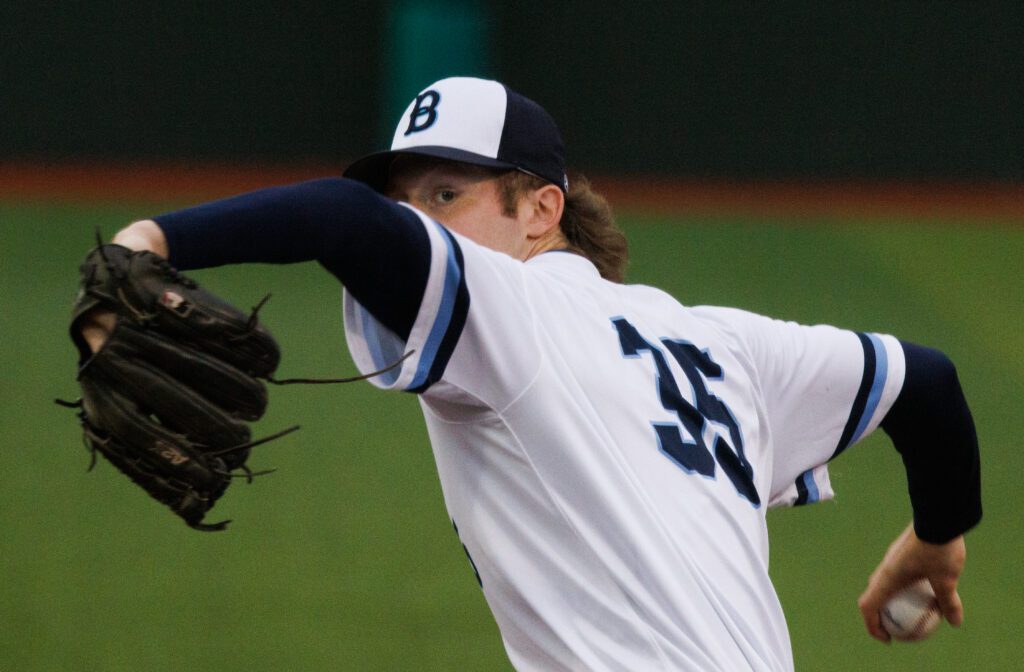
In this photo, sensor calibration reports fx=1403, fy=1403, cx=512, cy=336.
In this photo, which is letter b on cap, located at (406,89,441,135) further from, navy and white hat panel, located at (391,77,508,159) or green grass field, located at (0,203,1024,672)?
green grass field, located at (0,203,1024,672)

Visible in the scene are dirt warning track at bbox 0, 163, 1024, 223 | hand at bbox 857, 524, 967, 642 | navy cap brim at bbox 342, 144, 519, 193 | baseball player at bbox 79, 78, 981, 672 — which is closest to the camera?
baseball player at bbox 79, 78, 981, 672

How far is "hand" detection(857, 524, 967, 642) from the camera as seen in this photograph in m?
2.97

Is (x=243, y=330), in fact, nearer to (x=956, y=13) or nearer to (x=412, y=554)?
(x=412, y=554)

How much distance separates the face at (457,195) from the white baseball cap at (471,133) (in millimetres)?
37

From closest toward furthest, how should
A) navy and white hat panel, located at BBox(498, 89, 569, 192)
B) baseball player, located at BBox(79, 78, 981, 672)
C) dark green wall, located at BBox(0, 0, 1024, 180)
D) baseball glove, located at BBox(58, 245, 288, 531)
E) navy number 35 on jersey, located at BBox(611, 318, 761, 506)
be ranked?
baseball glove, located at BBox(58, 245, 288, 531) → baseball player, located at BBox(79, 78, 981, 672) → navy number 35 on jersey, located at BBox(611, 318, 761, 506) → navy and white hat panel, located at BBox(498, 89, 569, 192) → dark green wall, located at BBox(0, 0, 1024, 180)

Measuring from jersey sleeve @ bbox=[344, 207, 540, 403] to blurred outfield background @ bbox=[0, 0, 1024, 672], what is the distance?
260cm

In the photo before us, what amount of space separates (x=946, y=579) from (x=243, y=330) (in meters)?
1.80

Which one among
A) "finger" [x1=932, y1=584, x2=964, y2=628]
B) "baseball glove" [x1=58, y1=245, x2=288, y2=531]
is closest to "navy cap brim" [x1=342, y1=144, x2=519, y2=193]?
"baseball glove" [x1=58, y1=245, x2=288, y2=531]

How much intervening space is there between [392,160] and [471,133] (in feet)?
0.51

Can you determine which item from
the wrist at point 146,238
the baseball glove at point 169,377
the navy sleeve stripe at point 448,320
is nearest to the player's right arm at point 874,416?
the navy sleeve stripe at point 448,320

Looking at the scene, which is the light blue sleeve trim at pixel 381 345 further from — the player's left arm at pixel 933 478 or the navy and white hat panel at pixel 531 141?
the player's left arm at pixel 933 478

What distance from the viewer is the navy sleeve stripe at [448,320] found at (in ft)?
6.53

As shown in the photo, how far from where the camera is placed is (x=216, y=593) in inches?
196

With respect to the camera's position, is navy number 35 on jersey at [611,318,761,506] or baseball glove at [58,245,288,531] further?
navy number 35 on jersey at [611,318,761,506]
